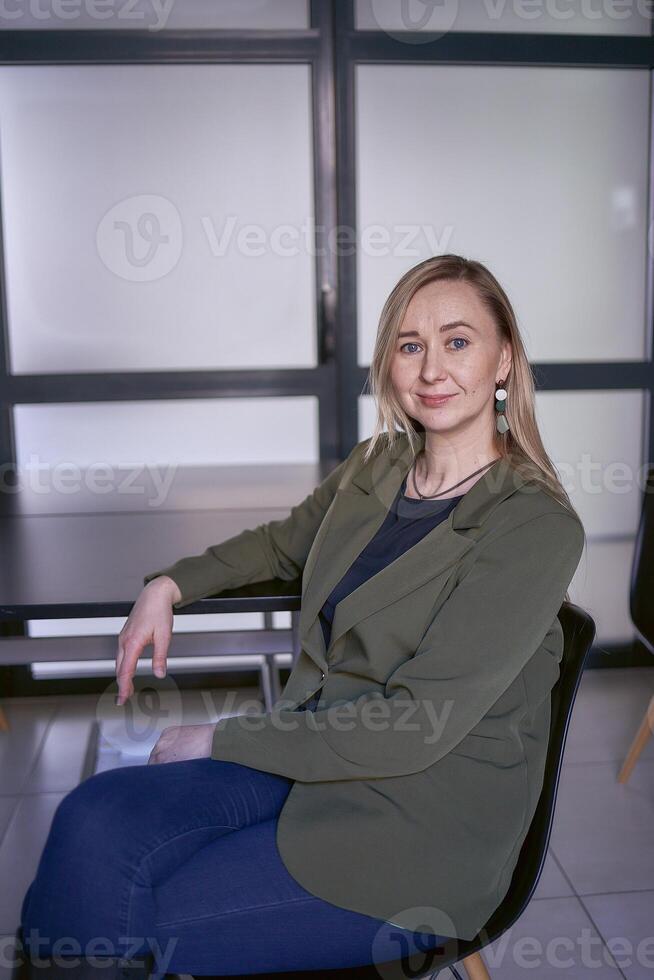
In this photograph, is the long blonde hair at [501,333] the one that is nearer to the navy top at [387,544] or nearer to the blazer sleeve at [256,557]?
the navy top at [387,544]

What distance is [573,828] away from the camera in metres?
2.40

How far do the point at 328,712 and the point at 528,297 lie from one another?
7.91ft

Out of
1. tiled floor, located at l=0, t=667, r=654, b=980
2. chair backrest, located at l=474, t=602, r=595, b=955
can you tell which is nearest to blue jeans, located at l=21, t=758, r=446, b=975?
chair backrest, located at l=474, t=602, r=595, b=955

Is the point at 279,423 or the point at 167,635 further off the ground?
the point at 279,423

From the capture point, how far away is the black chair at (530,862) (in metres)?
1.14

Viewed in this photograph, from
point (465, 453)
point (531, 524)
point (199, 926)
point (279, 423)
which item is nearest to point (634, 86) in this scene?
point (279, 423)

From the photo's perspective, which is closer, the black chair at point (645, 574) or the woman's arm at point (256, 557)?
the woman's arm at point (256, 557)

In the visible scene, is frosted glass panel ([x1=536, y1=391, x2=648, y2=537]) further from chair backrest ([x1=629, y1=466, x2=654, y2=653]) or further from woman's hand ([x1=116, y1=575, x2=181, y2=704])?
woman's hand ([x1=116, y1=575, x2=181, y2=704])

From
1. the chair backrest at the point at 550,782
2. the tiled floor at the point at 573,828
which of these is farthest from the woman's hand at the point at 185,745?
the tiled floor at the point at 573,828

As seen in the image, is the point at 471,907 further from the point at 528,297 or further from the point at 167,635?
the point at 528,297

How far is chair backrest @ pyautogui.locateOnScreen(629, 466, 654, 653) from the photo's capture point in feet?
7.56

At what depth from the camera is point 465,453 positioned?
59.5 inches

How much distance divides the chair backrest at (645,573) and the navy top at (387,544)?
1.01 meters

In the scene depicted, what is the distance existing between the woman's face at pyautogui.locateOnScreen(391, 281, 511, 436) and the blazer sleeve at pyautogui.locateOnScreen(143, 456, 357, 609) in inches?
11.5
